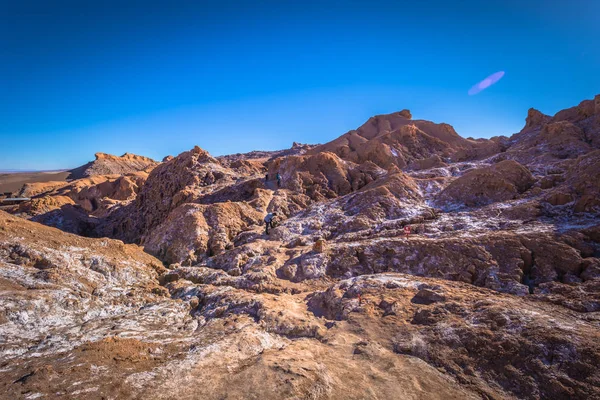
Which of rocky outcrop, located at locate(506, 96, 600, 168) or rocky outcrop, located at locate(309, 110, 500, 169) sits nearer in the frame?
rocky outcrop, located at locate(506, 96, 600, 168)

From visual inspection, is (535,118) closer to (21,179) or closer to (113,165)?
(113,165)

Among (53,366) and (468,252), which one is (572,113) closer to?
(468,252)

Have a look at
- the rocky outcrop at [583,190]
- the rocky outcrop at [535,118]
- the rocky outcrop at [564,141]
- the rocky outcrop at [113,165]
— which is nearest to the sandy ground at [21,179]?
the rocky outcrop at [113,165]

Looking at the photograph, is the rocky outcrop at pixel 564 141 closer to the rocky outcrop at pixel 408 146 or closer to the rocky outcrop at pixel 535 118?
the rocky outcrop at pixel 408 146

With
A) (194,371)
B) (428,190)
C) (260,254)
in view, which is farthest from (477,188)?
(194,371)

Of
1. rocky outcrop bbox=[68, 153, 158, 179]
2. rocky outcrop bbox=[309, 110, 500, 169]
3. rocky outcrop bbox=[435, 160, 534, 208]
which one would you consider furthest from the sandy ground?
rocky outcrop bbox=[435, 160, 534, 208]

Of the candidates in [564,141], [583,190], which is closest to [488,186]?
[583,190]

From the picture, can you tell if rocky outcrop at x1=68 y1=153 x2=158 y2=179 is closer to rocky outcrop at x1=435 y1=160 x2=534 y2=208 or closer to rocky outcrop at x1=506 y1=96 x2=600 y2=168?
rocky outcrop at x1=435 y1=160 x2=534 y2=208

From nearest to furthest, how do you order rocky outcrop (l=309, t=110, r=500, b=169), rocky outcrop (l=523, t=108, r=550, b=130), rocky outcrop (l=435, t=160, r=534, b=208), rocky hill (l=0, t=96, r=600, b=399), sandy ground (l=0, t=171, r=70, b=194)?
rocky hill (l=0, t=96, r=600, b=399)
rocky outcrop (l=435, t=160, r=534, b=208)
rocky outcrop (l=309, t=110, r=500, b=169)
rocky outcrop (l=523, t=108, r=550, b=130)
sandy ground (l=0, t=171, r=70, b=194)

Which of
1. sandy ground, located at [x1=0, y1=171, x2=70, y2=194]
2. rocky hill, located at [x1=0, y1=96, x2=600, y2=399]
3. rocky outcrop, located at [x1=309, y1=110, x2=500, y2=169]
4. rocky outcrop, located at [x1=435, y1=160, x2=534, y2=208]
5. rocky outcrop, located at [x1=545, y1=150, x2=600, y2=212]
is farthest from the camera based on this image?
sandy ground, located at [x1=0, y1=171, x2=70, y2=194]

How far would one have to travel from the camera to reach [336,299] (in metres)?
8.56

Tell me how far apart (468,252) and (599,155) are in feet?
32.7

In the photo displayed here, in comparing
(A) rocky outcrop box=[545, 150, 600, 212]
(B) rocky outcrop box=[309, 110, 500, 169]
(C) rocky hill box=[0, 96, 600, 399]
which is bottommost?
(C) rocky hill box=[0, 96, 600, 399]

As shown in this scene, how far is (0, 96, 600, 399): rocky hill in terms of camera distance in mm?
5078
